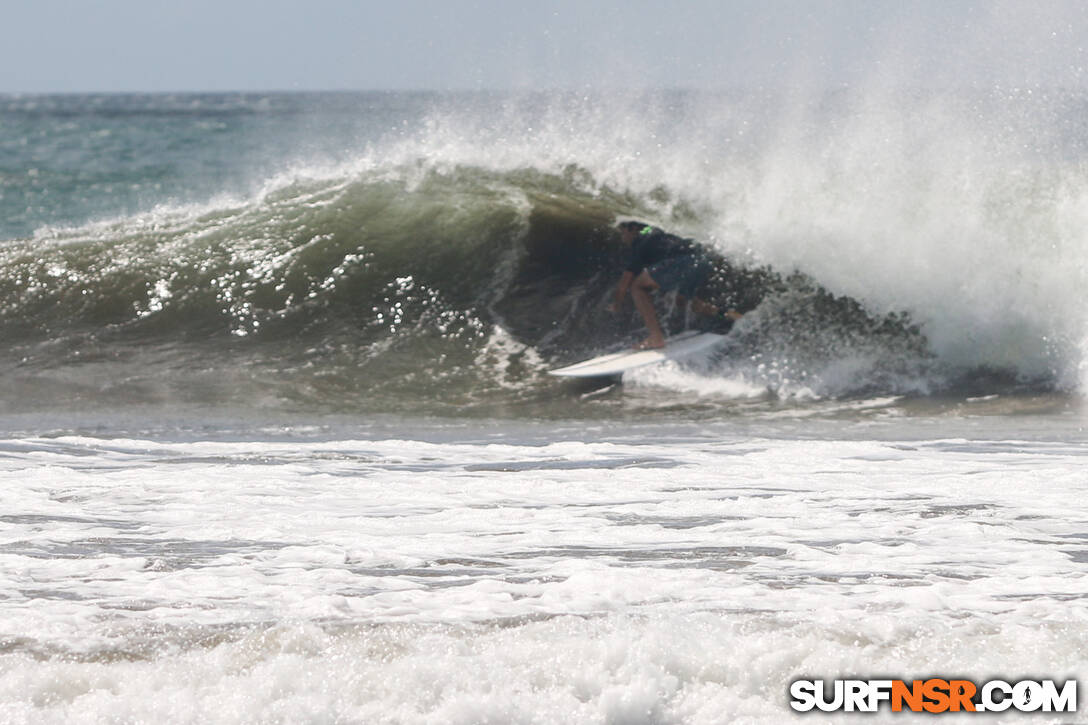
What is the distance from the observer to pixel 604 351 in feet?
31.2

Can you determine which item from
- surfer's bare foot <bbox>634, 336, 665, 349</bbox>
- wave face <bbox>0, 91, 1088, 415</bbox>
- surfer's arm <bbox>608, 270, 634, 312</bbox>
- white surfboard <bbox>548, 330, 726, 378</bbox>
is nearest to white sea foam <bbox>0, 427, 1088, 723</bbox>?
wave face <bbox>0, 91, 1088, 415</bbox>

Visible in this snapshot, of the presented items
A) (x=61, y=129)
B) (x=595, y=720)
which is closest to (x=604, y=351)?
(x=595, y=720)

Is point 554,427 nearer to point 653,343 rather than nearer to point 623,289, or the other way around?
point 653,343

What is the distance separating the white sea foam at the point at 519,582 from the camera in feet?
10.8

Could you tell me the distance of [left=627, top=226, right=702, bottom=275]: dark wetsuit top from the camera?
9234 millimetres

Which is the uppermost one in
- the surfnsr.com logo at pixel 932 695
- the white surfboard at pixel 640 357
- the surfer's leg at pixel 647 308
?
the surfer's leg at pixel 647 308

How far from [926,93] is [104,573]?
32.1ft

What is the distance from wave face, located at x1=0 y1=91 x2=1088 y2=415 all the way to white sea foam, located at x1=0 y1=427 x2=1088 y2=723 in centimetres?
241

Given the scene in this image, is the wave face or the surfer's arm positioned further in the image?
the surfer's arm

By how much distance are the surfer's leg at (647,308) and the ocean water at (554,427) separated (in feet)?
1.15

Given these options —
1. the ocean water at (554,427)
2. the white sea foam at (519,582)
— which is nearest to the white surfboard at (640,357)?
the ocean water at (554,427)

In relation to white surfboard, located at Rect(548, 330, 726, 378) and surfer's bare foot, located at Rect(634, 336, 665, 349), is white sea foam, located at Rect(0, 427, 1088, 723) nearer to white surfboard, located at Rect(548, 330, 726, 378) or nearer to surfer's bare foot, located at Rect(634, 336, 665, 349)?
white surfboard, located at Rect(548, 330, 726, 378)

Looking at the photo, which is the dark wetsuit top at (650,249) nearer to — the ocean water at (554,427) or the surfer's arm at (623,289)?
the surfer's arm at (623,289)

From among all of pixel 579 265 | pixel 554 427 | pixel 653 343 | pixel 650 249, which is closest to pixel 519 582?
pixel 554 427
